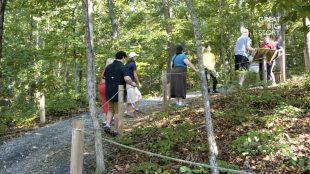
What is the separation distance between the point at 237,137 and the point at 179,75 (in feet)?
13.4

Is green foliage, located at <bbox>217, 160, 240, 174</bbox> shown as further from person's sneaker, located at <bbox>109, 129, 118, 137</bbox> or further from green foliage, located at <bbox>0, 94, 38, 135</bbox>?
green foliage, located at <bbox>0, 94, 38, 135</bbox>

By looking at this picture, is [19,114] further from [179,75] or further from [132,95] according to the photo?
[179,75]

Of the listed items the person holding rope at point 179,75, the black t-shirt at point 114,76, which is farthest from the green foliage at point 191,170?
the person holding rope at point 179,75

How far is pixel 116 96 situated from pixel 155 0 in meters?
19.4

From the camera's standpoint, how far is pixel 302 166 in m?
5.55

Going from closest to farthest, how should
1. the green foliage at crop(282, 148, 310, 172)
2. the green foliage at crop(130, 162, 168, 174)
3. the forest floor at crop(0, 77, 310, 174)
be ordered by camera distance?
the green foliage at crop(282, 148, 310, 172), the forest floor at crop(0, 77, 310, 174), the green foliage at crop(130, 162, 168, 174)

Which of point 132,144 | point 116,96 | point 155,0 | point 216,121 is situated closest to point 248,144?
point 216,121

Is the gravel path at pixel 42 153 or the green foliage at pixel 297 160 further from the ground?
the green foliage at pixel 297 160

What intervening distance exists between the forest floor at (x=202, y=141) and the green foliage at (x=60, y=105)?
10.7 feet

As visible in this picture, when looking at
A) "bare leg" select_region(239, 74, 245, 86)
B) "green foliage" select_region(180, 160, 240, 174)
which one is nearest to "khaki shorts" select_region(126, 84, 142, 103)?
"bare leg" select_region(239, 74, 245, 86)

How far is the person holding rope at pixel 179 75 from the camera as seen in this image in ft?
34.6

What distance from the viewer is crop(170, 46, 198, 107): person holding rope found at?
1055 centimetres

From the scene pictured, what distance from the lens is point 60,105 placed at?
1377cm

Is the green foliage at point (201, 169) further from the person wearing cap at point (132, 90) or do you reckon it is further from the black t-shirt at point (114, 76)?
the person wearing cap at point (132, 90)
